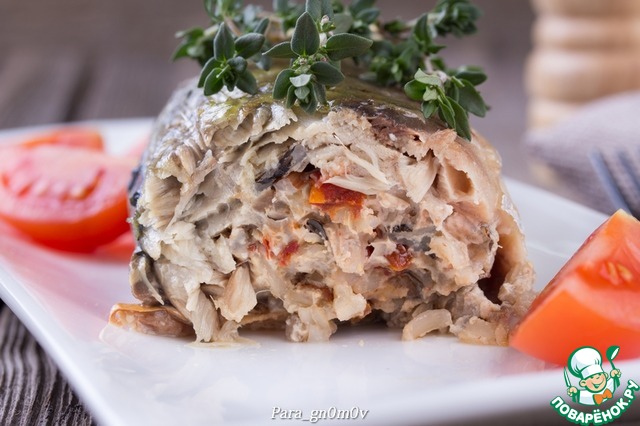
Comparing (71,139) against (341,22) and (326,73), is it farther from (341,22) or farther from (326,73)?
(326,73)

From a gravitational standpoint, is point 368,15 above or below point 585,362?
above

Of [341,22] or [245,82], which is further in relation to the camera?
[341,22]

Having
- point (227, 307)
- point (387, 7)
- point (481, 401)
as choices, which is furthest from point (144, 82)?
point (481, 401)

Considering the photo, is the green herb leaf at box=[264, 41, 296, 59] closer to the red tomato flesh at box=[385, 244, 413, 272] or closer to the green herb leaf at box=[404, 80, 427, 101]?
the green herb leaf at box=[404, 80, 427, 101]

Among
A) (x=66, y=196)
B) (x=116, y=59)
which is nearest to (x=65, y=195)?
(x=66, y=196)

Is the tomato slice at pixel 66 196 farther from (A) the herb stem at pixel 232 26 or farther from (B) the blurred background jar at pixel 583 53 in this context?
(B) the blurred background jar at pixel 583 53

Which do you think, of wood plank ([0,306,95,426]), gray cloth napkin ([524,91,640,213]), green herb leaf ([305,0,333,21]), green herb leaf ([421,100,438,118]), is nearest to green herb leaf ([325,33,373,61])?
green herb leaf ([305,0,333,21])

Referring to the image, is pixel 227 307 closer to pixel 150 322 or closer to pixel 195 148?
pixel 150 322

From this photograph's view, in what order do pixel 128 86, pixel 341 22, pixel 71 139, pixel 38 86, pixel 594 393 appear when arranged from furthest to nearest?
pixel 128 86 < pixel 38 86 < pixel 71 139 < pixel 341 22 < pixel 594 393
